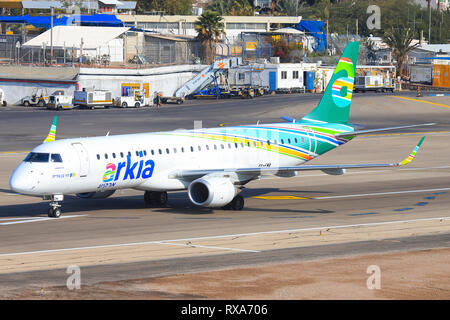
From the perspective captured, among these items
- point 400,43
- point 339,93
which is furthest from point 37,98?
point 400,43

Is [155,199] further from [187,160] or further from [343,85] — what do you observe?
[343,85]

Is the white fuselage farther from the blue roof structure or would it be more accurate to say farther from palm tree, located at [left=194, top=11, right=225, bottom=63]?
the blue roof structure

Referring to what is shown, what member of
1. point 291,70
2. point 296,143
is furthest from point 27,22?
point 296,143

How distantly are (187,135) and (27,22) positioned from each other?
5193 inches

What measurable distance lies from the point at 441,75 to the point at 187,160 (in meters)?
136

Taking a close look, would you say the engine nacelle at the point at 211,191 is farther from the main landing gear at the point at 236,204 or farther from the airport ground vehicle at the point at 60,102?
the airport ground vehicle at the point at 60,102

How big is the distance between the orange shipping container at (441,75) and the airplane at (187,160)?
12412cm

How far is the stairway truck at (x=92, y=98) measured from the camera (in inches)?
4751

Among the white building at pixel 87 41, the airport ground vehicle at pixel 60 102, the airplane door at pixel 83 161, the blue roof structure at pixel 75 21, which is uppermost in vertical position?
the blue roof structure at pixel 75 21

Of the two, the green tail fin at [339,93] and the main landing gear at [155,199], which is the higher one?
the green tail fin at [339,93]

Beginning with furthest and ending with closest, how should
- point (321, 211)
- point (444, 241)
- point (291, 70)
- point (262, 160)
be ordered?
point (291, 70)
point (262, 160)
point (321, 211)
point (444, 241)

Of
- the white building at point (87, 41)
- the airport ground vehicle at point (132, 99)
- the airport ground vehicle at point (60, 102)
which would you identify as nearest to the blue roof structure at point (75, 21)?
the white building at point (87, 41)

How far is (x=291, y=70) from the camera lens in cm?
15562
